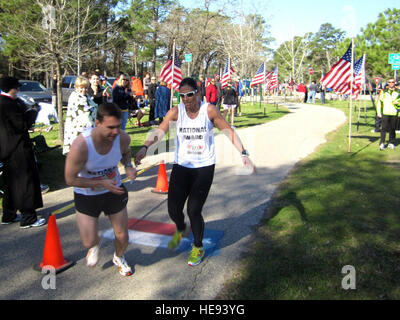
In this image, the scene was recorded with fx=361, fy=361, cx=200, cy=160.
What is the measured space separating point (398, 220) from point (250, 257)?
8.28ft

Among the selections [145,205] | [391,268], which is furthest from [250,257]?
[145,205]

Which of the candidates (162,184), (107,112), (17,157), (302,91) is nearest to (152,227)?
(162,184)

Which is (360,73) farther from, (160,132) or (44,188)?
(160,132)

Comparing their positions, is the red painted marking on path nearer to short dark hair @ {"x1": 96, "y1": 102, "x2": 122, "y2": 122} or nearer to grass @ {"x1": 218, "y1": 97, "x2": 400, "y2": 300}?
grass @ {"x1": 218, "y1": 97, "x2": 400, "y2": 300}

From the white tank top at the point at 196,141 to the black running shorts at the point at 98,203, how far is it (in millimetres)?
869

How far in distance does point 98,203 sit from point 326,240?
9.36 ft

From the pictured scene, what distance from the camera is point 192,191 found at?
3.99 metres

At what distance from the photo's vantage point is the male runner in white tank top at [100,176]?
323 cm

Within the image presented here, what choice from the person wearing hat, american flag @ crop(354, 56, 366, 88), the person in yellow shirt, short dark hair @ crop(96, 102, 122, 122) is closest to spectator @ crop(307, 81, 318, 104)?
american flag @ crop(354, 56, 366, 88)

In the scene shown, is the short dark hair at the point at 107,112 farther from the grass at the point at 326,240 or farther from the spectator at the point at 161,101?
the spectator at the point at 161,101

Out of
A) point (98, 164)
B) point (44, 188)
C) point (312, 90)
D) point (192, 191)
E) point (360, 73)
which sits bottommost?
point (44, 188)

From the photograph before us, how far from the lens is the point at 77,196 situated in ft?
11.4

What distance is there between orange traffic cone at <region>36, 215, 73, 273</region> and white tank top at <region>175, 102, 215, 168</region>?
60.5 inches
